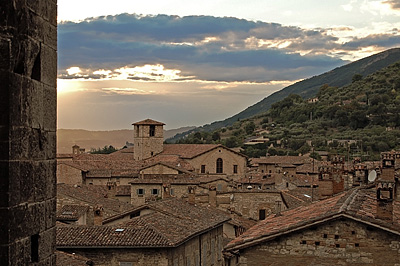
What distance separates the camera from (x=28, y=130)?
5227 millimetres

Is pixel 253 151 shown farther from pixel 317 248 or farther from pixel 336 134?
pixel 317 248

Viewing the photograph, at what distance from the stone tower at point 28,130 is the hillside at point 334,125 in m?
85.0

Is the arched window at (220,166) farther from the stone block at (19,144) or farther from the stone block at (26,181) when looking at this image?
the stone block at (19,144)

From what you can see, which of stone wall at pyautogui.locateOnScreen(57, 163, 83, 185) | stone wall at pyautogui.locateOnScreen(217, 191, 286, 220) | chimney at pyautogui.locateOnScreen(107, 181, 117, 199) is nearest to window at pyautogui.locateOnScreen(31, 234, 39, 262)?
stone wall at pyautogui.locateOnScreen(217, 191, 286, 220)

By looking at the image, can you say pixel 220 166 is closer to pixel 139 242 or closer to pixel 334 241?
pixel 139 242

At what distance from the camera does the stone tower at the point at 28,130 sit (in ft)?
16.1

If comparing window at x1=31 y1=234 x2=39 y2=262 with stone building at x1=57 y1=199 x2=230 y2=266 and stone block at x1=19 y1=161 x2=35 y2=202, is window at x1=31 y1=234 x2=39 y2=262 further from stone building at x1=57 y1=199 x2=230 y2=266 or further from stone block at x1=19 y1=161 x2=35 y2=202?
stone building at x1=57 y1=199 x2=230 y2=266

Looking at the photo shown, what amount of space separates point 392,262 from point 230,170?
212 feet

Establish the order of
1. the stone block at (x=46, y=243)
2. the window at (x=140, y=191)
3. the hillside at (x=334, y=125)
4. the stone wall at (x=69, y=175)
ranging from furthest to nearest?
the hillside at (x=334, y=125)
the stone wall at (x=69, y=175)
the window at (x=140, y=191)
the stone block at (x=46, y=243)

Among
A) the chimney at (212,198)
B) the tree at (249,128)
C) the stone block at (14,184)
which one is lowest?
the chimney at (212,198)

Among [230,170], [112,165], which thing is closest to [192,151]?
[230,170]

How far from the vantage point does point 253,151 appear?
11806 centimetres

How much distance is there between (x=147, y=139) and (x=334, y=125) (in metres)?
65.7

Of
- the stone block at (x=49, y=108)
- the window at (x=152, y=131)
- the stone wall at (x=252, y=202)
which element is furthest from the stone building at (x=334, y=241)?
the window at (x=152, y=131)
